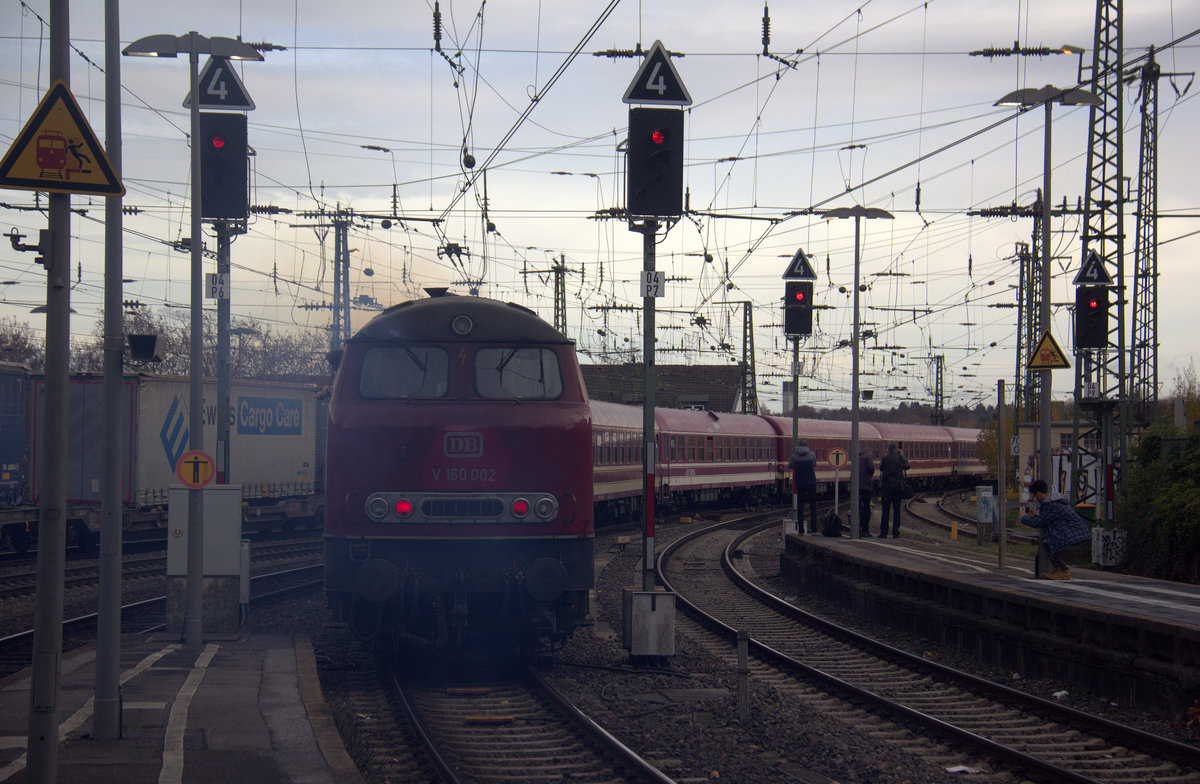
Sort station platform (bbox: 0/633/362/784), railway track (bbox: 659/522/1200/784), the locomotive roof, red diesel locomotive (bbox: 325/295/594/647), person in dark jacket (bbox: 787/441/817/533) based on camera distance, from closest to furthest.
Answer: station platform (bbox: 0/633/362/784) < railway track (bbox: 659/522/1200/784) < red diesel locomotive (bbox: 325/295/594/647) < the locomotive roof < person in dark jacket (bbox: 787/441/817/533)

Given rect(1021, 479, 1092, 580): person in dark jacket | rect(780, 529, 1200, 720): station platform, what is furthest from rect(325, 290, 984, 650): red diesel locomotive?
rect(1021, 479, 1092, 580): person in dark jacket

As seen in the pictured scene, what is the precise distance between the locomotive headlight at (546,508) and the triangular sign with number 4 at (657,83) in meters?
4.21

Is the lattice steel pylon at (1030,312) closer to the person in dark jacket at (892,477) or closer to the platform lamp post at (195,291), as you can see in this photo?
the person in dark jacket at (892,477)

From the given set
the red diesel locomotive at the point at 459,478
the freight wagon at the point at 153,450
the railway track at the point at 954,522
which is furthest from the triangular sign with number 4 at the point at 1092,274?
the freight wagon at the point at 153,450

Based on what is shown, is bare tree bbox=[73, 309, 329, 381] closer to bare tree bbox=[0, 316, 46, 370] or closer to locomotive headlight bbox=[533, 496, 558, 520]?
bare tree bbox=[0, 316, 46, 370]

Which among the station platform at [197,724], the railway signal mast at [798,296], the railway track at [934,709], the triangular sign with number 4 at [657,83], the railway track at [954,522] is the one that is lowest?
the railway track at [954,522]

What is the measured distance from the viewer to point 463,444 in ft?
32.9

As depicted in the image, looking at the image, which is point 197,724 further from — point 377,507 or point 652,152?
point 652,152

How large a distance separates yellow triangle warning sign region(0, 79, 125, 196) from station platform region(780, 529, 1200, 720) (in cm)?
877

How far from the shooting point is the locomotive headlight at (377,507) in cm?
989

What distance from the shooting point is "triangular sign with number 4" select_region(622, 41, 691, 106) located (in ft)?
37.2

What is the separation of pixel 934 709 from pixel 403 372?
5.74 meters

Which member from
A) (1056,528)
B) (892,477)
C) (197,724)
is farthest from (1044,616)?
(892,477)

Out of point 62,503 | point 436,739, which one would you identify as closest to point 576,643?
point 436,739
